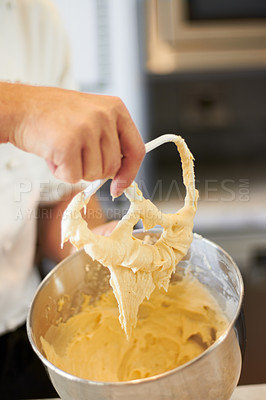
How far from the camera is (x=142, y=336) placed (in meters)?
0.72

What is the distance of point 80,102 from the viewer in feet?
1.72

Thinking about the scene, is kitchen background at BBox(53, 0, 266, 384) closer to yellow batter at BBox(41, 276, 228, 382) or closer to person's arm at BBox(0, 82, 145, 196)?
yellow batter at BBox(41, 276, 228, 382)

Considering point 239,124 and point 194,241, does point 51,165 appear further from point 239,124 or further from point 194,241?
point 239,124

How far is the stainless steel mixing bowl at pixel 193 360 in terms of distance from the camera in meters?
0.47

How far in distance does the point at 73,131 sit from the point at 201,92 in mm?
1287

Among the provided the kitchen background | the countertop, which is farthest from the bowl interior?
the kitchen background

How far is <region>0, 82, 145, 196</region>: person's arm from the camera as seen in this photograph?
500mm

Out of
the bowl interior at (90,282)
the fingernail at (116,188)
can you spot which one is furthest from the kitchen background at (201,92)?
the fingernail at (116,188)

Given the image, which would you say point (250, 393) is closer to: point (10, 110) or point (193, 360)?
point (193, 360)

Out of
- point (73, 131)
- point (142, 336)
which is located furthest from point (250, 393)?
point (73, 131)

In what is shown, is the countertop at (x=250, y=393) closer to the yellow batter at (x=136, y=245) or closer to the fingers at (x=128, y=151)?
the yellow batter at (x=136, y=245)

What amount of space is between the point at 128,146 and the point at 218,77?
4.03ft

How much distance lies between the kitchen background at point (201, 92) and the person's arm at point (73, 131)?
0.95 metres

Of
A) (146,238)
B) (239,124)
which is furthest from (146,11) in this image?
(146,238)
